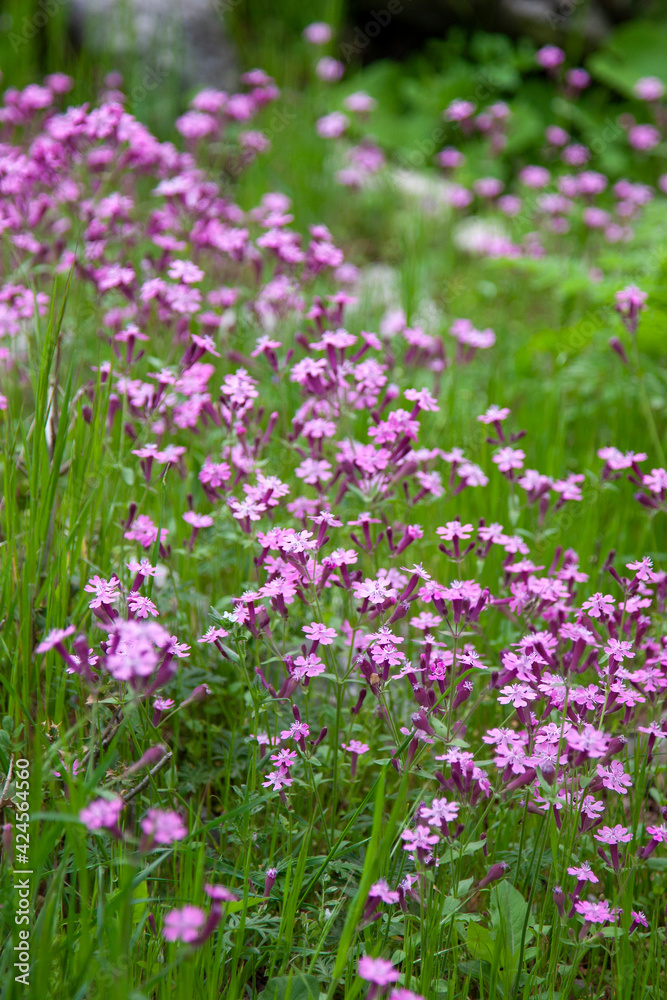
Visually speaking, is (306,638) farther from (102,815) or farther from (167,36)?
(167,36)

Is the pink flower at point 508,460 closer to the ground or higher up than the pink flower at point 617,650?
closer to the ground

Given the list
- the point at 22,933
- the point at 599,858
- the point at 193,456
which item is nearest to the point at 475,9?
the point at 193,456

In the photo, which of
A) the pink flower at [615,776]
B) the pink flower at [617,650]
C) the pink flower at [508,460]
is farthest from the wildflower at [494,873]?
the pink flower at [508,460]

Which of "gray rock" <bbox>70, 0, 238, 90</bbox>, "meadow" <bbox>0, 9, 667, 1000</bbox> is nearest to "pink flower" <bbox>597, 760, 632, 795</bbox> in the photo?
"meadow" <bbox>0, 9, 667, 1000</bbox>

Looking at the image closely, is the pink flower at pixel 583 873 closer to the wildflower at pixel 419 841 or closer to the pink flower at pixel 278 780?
the wildflower at pixel 419 841

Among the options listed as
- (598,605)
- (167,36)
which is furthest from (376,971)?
(167,36)

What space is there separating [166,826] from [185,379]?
58.8 inches

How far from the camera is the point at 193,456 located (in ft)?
9.46

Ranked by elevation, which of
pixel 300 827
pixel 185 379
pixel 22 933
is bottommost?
pixel 300 827

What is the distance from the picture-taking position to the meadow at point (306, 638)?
4.96ft

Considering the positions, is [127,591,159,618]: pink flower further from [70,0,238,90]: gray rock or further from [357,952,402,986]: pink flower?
[70,0,238,90]: gray rock

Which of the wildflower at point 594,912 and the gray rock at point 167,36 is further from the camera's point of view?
the gray rock at point 167,36

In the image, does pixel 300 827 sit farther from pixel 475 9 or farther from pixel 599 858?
pixel 475 9

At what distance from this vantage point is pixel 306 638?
2.07 metres
